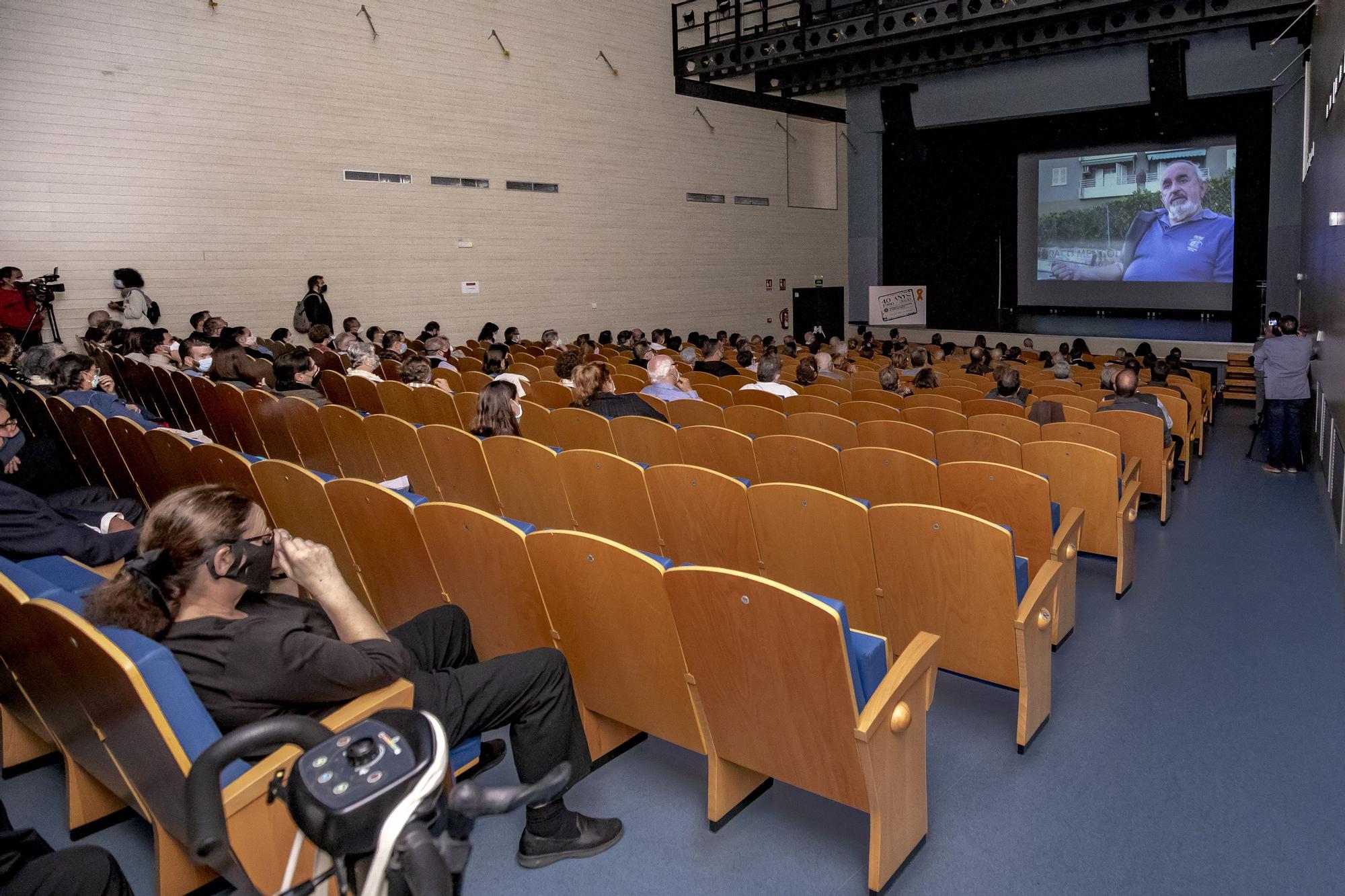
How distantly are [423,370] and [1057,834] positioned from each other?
553cm

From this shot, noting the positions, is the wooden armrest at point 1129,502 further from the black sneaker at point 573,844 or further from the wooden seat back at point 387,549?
the wooden seat back at point 387,549

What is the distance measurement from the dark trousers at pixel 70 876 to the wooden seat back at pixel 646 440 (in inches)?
138

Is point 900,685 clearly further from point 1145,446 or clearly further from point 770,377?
point 770,377

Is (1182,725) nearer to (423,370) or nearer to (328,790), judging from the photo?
(328,790)

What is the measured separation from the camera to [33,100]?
9.30m

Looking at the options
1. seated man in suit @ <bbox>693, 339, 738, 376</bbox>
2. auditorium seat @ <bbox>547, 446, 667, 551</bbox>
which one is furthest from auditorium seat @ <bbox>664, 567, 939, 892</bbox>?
seated man in suit @ <bbox>693, 339, 738, 376</bbox>

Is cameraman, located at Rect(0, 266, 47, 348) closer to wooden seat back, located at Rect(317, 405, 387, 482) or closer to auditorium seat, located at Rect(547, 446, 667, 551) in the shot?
wooden seat back, located at Rect(317, 405, 387, 482)

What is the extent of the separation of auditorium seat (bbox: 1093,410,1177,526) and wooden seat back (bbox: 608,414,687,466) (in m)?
2.85

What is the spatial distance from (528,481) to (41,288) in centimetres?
720

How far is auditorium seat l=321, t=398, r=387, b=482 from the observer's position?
5.33 meters

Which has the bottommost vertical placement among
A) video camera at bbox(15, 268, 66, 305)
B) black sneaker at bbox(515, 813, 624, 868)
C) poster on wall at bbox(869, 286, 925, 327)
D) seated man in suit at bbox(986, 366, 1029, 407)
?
black sneaker at bbox(515, 813, 624, 868)

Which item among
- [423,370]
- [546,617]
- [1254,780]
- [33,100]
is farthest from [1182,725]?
[33,100]

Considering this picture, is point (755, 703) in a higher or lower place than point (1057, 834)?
higher

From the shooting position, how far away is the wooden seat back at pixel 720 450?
4.60 meters
